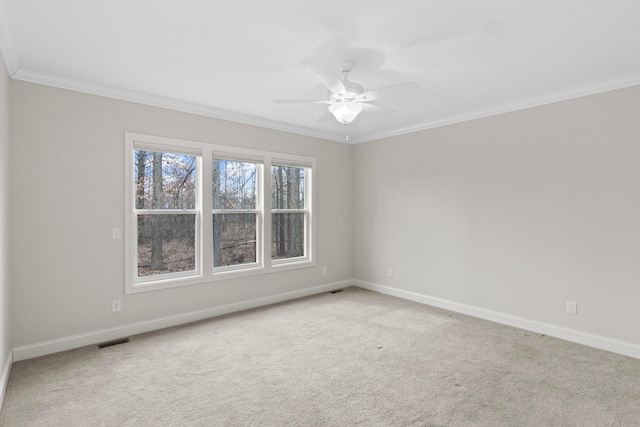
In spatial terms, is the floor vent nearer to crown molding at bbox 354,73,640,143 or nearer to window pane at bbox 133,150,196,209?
window pane at bbox 133,150,196,209

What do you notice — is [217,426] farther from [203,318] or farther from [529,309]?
[529,309]

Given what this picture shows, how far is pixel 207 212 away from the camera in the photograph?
417cm

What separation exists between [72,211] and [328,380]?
9.31ft

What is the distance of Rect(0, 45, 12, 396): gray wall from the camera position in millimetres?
2502

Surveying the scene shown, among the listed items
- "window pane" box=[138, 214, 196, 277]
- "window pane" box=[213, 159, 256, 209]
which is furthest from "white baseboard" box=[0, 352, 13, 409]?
"window pane" box=[213, 159, 256, 209]

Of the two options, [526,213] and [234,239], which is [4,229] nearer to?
[234,239]

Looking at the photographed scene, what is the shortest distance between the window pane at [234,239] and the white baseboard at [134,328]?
57 cm

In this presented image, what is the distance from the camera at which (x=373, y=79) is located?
316cm

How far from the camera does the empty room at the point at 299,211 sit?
7.45ft

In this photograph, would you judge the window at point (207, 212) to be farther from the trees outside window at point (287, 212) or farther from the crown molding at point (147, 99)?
the crown molding at point (147, 99)

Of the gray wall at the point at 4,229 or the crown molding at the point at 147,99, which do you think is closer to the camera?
the gray wall at the point at 4,229

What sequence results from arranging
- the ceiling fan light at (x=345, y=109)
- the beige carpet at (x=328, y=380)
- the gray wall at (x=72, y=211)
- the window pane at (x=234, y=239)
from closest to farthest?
the beige carpet at (x=328, y=380)
the ceiling fan light at (x=345, y=109)
the gray wall at (x=72, y=211)
the window pane at (x=234, y=239)

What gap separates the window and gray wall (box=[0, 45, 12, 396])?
946 millimetres

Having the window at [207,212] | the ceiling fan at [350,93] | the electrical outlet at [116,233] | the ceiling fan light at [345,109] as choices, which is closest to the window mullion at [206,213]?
the window at [207,212]
